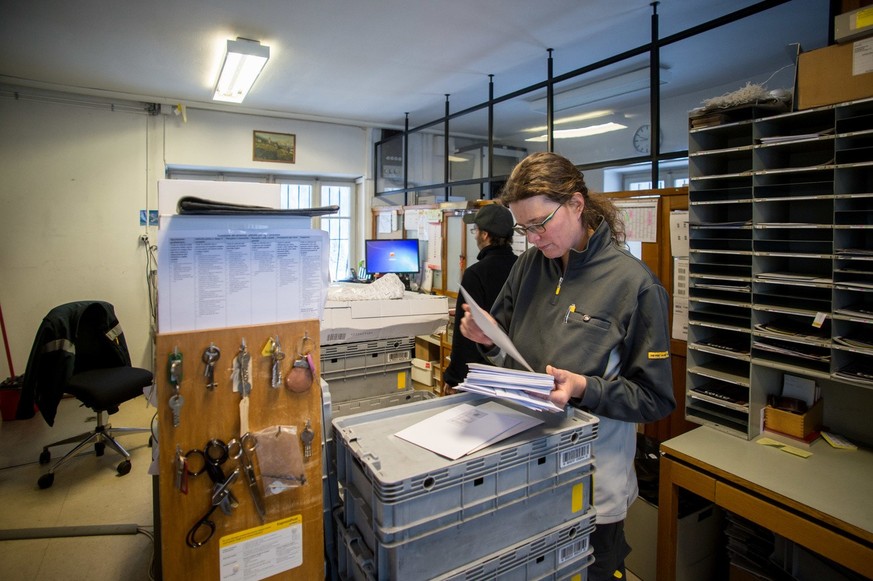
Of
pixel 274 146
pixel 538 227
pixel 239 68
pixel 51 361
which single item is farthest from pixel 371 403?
pixel 274 146

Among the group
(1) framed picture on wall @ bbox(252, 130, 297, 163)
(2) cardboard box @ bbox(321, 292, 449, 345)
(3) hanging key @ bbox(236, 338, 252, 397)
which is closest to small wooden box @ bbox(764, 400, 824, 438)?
(2) cardboard box @ bbox(321, 292, 449, 345)

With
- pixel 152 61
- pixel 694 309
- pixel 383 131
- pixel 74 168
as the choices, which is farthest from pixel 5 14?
pixel 694 309

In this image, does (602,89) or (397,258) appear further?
(397,258)

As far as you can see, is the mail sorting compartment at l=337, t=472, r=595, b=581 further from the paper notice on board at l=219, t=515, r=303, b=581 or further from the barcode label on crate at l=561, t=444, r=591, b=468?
the paper notice on board at l=219, t=515, r=303, b=581

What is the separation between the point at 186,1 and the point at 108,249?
2871 millimetres

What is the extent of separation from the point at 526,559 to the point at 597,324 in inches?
21.5

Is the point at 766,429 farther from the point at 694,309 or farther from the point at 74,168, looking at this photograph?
the point at 74,168

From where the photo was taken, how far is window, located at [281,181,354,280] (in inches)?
219

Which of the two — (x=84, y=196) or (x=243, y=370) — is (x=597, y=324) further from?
(x=84, y=196)

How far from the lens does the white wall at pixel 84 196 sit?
420 cm

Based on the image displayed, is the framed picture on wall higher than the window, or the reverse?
the framed picture on wall

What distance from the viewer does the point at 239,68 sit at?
11.8 feet

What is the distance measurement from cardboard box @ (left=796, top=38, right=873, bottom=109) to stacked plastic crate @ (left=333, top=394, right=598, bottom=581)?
143 cm

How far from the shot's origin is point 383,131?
5676mm
